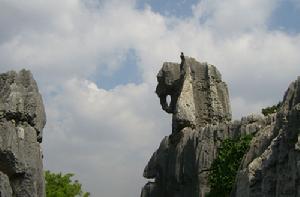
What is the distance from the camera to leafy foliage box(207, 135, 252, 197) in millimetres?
25766

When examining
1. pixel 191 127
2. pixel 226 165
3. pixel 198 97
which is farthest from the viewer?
pixel 198 97

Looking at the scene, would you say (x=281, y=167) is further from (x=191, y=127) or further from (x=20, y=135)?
(x=191, y=127)

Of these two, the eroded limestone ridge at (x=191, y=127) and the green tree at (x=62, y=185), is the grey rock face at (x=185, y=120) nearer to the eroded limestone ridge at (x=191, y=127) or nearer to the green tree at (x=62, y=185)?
the eroded limestone ridge at (x=191, y=127)

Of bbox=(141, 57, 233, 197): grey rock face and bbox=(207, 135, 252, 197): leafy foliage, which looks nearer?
bbox=(207, 135, 252, 197): leafy foliage

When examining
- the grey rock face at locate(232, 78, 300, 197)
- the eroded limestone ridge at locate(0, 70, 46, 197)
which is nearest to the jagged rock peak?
the eroded limestone ridge at locate(0, 70, 46, 197)

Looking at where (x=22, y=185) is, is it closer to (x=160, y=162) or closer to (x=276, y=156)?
(x=276, y=156)

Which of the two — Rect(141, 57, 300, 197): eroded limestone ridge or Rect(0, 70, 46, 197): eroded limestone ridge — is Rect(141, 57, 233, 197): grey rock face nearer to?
Rect(141, 57, 300, 197): eroded limestone ridge

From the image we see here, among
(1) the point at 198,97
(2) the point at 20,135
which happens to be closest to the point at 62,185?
(1) the point at 198,97

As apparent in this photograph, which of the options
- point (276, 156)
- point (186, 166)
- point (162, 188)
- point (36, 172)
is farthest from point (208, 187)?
point (276, 156)

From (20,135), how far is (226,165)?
11380 millimetres

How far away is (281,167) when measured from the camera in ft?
36.9

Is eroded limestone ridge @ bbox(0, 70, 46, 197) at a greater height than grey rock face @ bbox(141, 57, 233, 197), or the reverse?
grey rock face @ bbox(141, 57, 233, 197)

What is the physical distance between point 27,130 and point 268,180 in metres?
8.26

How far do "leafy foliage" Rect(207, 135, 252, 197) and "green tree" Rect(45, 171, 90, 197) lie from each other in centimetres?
2002
